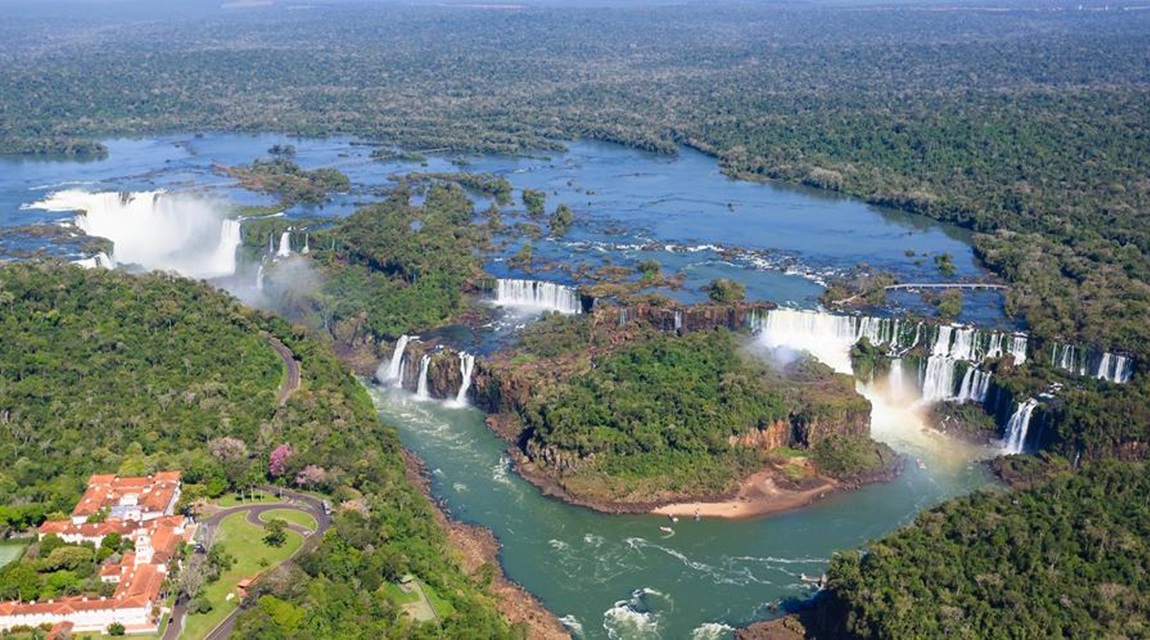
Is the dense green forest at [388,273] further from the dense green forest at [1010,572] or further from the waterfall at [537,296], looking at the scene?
the dense green forest at [1010,572]

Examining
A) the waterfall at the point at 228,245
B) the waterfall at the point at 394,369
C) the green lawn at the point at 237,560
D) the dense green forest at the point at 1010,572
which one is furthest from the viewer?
the waterfall at the point at 228,245

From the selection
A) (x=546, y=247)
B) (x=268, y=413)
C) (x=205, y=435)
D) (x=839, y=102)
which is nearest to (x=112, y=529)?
(x=205, y=435)

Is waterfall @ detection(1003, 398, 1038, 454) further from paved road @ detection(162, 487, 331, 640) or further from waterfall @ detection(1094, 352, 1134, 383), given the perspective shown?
paved road @ detection(162, 487, 331, 640)

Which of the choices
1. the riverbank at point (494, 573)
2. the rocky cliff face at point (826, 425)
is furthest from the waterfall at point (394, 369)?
the rocky cliff face at point (826, 425)

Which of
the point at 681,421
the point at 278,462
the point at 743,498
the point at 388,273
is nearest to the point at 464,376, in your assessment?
the point at 681,421

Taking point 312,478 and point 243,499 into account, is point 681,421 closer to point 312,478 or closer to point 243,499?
point 312,478

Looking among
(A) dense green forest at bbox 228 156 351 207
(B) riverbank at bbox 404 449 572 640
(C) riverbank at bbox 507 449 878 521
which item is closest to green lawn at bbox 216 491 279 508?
(B) riverbank at bbox 404 449 572 640

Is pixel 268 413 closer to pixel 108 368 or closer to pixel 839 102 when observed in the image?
pixel 108 368
